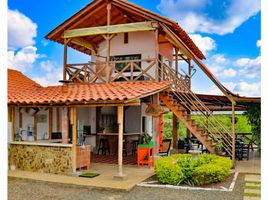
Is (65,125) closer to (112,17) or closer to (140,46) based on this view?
(140,46)

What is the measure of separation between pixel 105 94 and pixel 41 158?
2.83 metres

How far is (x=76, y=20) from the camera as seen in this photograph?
12.1m

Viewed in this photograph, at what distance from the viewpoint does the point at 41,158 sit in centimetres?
935

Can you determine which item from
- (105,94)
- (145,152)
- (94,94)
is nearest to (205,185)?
(145,152)

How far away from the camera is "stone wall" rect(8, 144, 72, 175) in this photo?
354 inches

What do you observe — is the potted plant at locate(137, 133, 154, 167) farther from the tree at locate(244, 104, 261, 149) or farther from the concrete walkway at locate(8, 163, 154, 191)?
the tree at locate(244, 104, 261, 149)

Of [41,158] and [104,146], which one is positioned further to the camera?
[104,146]

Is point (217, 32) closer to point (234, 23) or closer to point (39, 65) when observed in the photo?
point (234, 23)

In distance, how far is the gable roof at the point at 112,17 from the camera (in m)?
10.9

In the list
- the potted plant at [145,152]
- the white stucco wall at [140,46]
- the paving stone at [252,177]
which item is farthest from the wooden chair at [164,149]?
the paving stone at [252,177]

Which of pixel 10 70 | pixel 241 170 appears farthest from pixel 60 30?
pixel 241 170

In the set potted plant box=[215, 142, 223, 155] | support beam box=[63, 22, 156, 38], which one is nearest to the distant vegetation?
potted plant box=[215, 142, 223, 155]

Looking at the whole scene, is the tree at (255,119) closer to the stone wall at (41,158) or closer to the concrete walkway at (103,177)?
the concrete walkway at (103,177)
